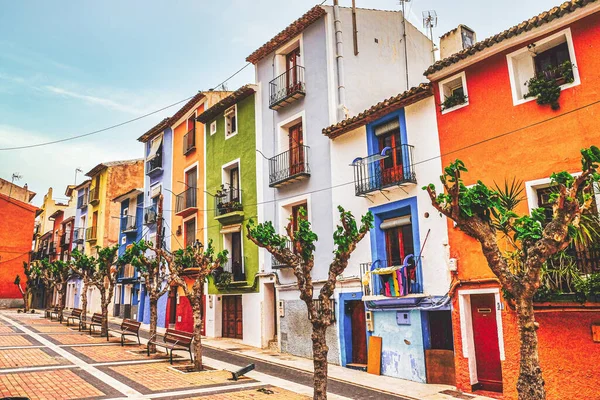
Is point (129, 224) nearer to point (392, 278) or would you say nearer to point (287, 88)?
point (287, 88)

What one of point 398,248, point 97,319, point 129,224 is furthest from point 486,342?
point 129,224

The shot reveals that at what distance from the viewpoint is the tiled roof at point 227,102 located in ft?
69.9

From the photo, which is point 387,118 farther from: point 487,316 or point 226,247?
point 226,247

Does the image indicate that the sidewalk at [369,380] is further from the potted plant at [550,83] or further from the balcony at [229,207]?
the potted plant at [550,83]

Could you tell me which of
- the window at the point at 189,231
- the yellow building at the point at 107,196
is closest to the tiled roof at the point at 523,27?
the window at the point at 189,231

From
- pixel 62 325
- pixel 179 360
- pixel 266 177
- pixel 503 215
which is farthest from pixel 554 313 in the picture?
pixel 62 325

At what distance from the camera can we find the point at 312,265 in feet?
36.0

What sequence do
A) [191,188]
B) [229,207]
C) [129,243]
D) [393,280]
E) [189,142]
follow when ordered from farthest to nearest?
1. [129,243]
2. [189,142]
3. [191,188]
4. [229,207]
5. [393,280]

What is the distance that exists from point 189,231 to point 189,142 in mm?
5110

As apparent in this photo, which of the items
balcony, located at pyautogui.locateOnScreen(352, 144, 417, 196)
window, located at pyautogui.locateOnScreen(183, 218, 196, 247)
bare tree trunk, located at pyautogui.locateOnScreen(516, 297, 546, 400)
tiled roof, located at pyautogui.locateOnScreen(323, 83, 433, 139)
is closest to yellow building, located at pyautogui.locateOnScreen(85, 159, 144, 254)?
window, located at pyautogui.locateOnScreen(183, 218, 196, 247)

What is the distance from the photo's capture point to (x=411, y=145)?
1416 centimetres

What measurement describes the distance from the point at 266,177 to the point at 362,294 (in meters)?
7.42

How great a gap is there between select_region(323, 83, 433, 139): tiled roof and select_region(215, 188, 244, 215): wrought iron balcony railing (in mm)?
6316

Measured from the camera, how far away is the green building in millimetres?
20750
